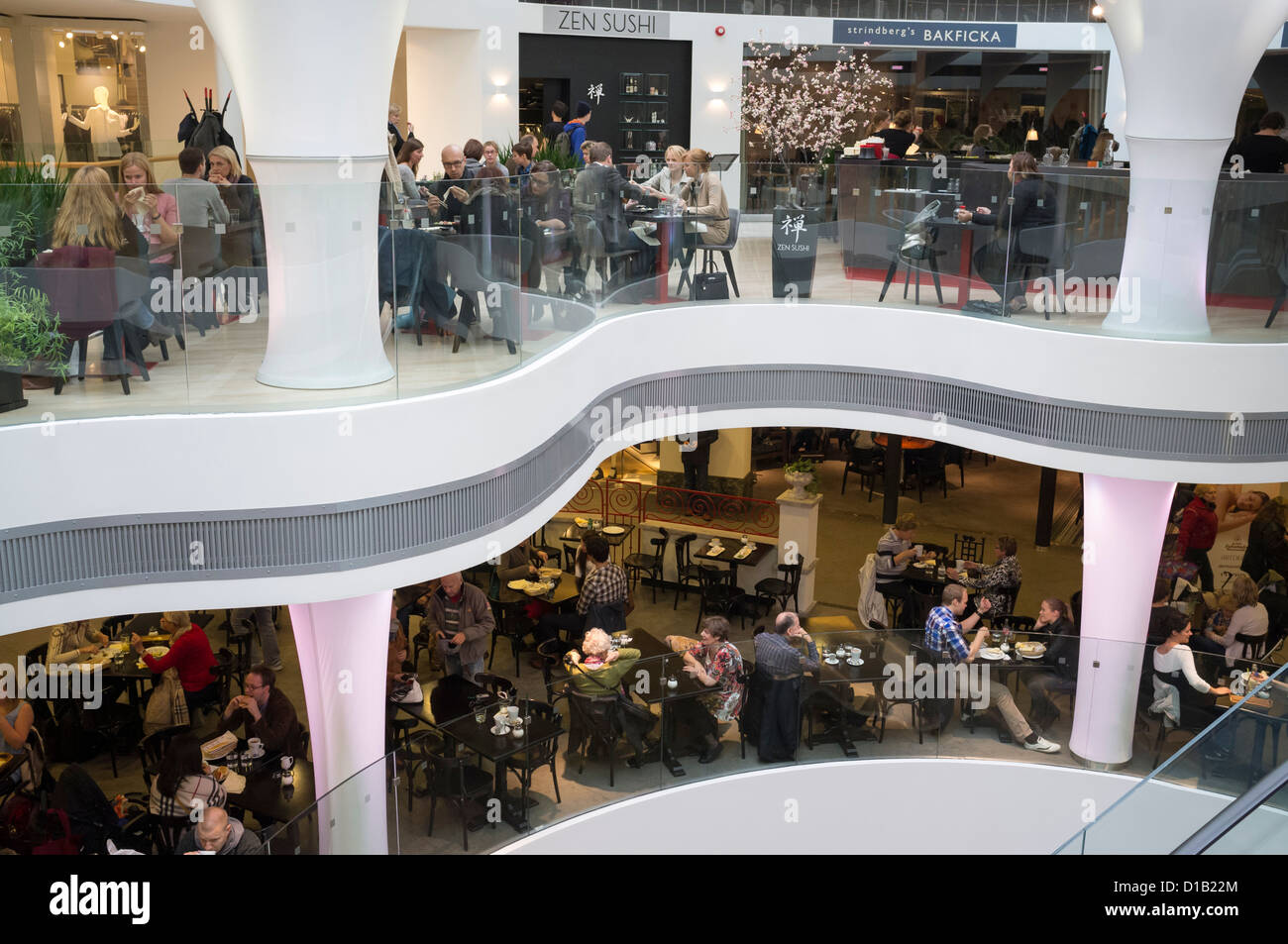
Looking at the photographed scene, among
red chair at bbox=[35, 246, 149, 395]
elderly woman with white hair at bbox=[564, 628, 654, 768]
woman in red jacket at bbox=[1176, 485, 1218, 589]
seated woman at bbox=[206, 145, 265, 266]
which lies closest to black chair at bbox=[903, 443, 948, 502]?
woman in red jacket at bbox=[1176, 485, 1218, 589]

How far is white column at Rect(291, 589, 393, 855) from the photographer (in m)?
8.20

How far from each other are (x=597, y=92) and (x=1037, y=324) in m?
11.8

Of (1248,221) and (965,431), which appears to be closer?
(1248,221)

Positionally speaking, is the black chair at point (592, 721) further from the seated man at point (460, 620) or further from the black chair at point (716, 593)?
the black chair at point (716, 593)

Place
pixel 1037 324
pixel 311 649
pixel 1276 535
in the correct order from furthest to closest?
1. pixel 1276 535
2. pixel 1037 324
3. pixel 311 649

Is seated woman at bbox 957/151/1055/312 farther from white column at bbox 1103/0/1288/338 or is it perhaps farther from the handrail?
the handrail

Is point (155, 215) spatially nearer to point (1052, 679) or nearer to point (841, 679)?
point (841, 679)

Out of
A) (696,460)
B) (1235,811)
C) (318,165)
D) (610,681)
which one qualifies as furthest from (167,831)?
(696,460)

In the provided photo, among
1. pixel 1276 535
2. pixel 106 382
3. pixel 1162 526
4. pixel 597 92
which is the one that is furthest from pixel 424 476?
pixel 597 92

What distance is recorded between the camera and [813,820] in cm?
1038

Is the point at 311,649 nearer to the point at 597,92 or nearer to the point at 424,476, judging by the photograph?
the point at 424,476

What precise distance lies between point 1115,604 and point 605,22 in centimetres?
1283

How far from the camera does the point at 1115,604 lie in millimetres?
10797

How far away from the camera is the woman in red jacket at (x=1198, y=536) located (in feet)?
45.5
